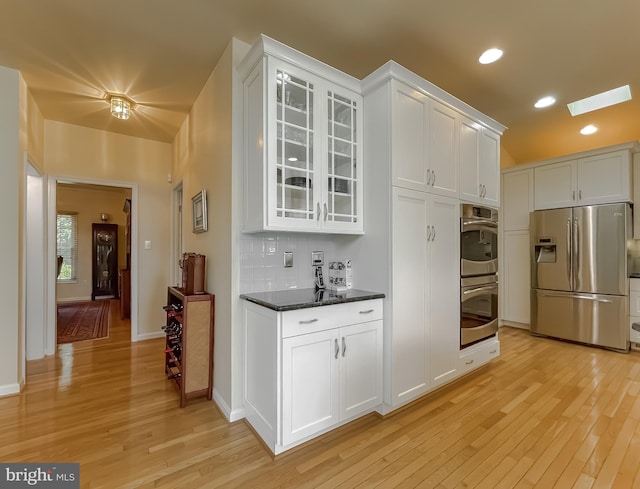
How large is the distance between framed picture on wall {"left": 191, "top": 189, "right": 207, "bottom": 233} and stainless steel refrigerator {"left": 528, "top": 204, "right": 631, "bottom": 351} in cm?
416

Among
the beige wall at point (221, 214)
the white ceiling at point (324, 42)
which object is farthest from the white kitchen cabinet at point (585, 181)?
the beige wall at point (221, 214)

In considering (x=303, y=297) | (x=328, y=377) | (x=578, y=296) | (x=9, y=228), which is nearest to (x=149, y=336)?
(x=9, y=228)

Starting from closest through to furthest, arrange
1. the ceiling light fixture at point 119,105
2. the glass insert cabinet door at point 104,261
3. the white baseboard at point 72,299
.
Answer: the ceiling light fixture at point 119,105 → the white baseboard at point 72,299 → the glass insert cabinet door at point 104,261

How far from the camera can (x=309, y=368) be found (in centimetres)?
183

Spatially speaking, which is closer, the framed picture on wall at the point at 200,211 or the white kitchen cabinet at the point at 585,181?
the framed picture on wall at the point at 200,211

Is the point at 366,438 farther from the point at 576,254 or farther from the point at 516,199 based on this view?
the point at 516,199

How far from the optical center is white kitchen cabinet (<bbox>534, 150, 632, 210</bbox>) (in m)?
3.56

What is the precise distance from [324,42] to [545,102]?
9.08ft

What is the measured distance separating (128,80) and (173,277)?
2.46 meters

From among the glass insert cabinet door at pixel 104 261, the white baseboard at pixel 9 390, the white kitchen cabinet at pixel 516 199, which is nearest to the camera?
the white baseboard at pixel 9 390

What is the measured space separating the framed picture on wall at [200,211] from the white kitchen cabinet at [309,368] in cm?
96

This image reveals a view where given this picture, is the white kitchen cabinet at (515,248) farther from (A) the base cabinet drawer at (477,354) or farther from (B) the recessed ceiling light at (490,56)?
(B) the recessed ceiling light at (490,56)

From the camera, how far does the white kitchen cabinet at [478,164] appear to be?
269cm

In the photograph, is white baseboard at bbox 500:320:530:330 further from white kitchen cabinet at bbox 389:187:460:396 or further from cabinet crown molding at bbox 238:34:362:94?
cabinet crown molding at bbox 238:34:362:94
